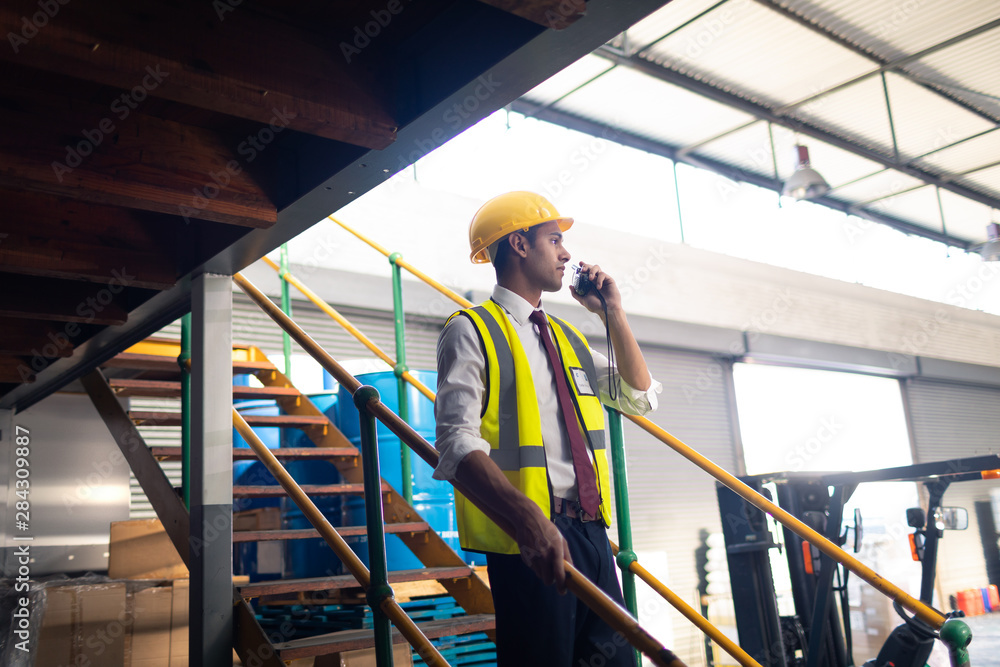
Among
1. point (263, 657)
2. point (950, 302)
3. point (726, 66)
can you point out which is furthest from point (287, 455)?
point (950, 302)

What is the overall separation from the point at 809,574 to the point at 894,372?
10.00 m

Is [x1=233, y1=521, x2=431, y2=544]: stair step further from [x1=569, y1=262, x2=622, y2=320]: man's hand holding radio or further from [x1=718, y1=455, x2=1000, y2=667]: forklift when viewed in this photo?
→ [x1=718, y1=455, x2=1000, y2=667]: forklift

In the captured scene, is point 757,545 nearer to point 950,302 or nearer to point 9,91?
point 9,91

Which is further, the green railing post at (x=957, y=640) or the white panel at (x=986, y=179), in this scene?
the white panel at (x=986, y=179)

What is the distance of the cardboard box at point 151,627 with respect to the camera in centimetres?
389

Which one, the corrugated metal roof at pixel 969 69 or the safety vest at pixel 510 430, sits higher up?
the corrugated metal roof at pixel 969 69

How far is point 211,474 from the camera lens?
307cm

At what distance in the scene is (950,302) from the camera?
648 inches

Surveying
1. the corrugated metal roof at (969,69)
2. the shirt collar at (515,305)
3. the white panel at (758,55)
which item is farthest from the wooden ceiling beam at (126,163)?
the corrugated metal roof at (969,69)

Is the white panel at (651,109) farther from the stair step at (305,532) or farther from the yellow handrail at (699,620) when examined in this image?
the yellow handrail at (699,620)

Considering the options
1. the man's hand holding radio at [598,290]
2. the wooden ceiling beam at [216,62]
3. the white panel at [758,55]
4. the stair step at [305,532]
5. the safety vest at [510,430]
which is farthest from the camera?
the white panel at [758,55]

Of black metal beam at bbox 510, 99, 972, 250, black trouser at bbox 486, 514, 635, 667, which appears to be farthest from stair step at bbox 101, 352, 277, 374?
black metal beam at bbox 510, 99, 972, 250

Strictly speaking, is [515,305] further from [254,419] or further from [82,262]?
[254,419]

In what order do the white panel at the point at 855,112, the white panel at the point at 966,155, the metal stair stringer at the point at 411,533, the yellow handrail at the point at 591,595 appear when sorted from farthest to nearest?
the white panel at the point at 966,155 < the white panel at the point at 855,112 < the metal stair stringer at the point at 411,533 < the yellow handrail at the point at 591,595
